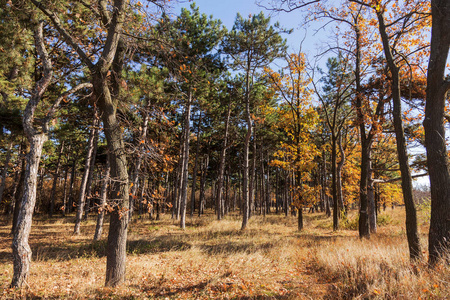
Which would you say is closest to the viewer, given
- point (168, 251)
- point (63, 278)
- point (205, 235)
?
point (63, 278)

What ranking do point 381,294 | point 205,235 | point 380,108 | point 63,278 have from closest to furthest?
point 381,294 → point 63,278 → point 380,108 → point 205,235

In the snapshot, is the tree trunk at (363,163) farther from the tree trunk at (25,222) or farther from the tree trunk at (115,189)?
the tree trunk at (25,222)

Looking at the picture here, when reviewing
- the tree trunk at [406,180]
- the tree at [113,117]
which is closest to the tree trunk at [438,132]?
the tree trunk at [406,180]

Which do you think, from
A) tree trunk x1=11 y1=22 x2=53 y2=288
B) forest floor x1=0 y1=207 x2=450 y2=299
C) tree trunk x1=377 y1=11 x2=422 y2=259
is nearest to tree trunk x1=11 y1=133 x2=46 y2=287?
tree trunk x1=11 y1=22 x2=53 y2=288

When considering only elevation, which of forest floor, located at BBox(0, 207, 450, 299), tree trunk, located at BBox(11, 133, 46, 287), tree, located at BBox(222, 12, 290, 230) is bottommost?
forest floor, located at BBox(0, 207, 450, 299)

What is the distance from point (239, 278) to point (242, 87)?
13.7m

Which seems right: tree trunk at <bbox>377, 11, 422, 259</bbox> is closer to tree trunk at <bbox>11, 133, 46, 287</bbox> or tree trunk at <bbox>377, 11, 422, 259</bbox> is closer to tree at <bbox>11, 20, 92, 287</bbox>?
tree at <bbox>11, 20, 92, 287</bbox>

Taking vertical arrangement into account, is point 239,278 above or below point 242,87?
below

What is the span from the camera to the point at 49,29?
1088cm

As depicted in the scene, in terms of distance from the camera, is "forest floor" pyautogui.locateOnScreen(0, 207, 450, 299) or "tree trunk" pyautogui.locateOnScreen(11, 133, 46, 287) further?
"tree trunk" pyautogui.locateOnScreen(11, 133, 46, 287)

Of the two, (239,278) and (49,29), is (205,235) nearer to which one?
(239,278)

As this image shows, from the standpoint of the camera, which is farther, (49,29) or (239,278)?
(49,29)

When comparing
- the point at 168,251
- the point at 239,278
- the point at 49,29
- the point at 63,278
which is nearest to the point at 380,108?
the point at 239,278

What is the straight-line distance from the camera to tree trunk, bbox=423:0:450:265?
15.2 feet
